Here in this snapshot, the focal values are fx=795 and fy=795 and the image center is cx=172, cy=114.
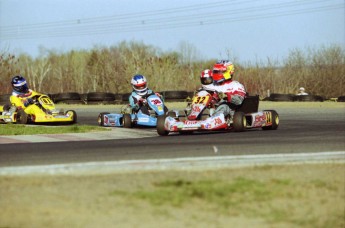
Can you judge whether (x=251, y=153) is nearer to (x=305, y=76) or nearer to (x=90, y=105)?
(x=90, y=105)

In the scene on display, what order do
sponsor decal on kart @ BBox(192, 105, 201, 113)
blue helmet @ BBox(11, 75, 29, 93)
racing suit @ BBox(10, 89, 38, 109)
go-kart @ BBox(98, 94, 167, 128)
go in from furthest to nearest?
blue helmet @ BBox(11, 75, 29, 93) → racing suit @ BBox(10, 89, 38, 109) → go-kart @ BBox(98, 94, 167, 128) → sponsor decal on kart @ BBox(192, 105, 201, 113)

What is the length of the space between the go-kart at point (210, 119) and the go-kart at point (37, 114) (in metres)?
4.86

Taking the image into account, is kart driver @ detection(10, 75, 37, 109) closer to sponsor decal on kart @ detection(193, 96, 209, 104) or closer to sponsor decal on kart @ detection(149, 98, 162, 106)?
sponsor decal on kart @ detection(149, 98, 162, 106)

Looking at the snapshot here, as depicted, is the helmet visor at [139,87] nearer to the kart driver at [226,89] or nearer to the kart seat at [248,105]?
the kart driver at [226,89]

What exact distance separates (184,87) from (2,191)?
114 feet

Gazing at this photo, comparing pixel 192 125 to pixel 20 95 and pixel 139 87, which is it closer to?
pixel 139 87

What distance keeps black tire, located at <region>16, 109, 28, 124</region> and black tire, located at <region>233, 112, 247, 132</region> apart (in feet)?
22.8

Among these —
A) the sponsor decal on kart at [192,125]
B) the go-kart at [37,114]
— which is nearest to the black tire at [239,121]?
the sponsor decal on kart at [192,125]

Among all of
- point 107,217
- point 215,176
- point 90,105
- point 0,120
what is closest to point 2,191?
point 107,217

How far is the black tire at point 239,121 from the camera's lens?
16.2 metres

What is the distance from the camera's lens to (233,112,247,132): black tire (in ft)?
53.2

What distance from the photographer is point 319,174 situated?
8844 mm

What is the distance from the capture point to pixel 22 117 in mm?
21062

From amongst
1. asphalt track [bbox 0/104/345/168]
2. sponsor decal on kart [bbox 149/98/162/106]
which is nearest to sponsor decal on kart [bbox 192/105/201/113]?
asphalt track [bbox 0/104/345/168]
